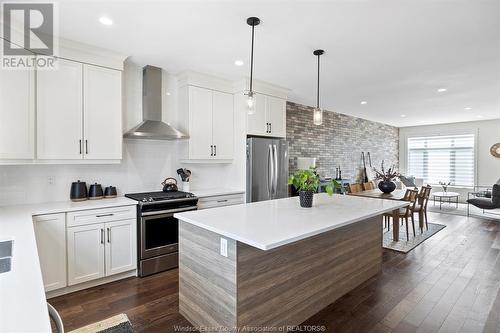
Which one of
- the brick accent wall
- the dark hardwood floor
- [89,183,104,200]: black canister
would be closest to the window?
the brick accent wall

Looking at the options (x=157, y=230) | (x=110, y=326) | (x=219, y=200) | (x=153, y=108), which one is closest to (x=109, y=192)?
(x=157, y=230)

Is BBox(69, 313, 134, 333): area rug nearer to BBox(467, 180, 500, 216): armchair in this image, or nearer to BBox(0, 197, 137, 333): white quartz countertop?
BBox(0, 197, 137, 333): white quartz countertop

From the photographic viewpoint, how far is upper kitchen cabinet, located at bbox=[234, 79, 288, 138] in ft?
13.8

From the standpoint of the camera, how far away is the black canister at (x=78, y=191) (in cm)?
311

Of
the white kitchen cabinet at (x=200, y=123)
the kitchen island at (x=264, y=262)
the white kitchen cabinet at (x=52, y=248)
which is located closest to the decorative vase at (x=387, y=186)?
the kitchen island at (x=264, y=262)

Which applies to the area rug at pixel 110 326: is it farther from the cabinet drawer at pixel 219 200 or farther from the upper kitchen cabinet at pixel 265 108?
the upper kitchen cabinet at pixel 265 108

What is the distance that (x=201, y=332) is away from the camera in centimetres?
212

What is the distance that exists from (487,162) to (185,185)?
919 cm

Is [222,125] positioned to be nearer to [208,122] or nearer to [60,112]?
[208,122]

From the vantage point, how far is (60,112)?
284 centimetres

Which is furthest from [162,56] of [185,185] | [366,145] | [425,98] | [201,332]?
[366,145]

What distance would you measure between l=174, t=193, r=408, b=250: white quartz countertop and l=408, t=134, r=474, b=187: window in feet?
25.2

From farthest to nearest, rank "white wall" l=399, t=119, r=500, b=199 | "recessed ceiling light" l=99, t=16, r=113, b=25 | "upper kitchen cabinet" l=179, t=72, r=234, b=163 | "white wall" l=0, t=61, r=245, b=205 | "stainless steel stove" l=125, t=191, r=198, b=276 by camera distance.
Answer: "white wall" l=399, t=119, r=500, b=199
"upper kitchen cabinet" l=179, t=72, r=234, b=163
"stainless steel stove" l=125, t=191, r=198, b=276
"white wall" l=0, t=61, r=245, b=205
"recessed ceiling light" l=99, t=16, r=113, b=25

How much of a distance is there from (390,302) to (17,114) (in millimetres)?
4025
